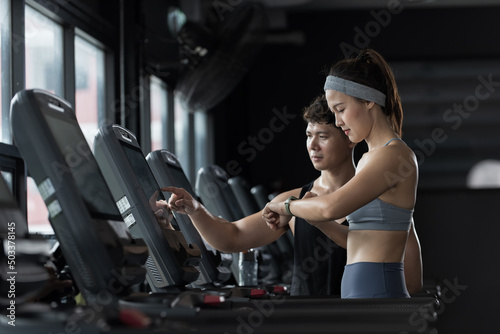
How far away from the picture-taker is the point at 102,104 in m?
4.47

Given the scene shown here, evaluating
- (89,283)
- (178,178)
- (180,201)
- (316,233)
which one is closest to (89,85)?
(178,178)

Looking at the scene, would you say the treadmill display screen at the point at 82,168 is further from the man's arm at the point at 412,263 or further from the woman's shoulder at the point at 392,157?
the man's arm at the point at 412,263

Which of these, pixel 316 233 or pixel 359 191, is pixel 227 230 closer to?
pixel 316 233

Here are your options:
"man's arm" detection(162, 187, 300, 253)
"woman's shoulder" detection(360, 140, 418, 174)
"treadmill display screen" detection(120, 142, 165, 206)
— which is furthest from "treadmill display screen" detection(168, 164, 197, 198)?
"woman's shoulder" detection(360, 140, 418, 174)

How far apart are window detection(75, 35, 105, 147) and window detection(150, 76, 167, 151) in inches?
36.3

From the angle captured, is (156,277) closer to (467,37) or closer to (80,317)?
(80,317)

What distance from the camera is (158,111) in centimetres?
589

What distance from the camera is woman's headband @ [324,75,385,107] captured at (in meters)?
2.04

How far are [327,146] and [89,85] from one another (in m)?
1.96

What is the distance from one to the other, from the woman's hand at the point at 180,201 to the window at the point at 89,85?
5.51 ft

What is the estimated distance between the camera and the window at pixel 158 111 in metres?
5.54

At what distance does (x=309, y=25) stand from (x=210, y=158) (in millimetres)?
1814

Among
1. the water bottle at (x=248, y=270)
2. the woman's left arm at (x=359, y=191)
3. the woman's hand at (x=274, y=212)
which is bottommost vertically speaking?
the water bottle at (x=248, y=270)

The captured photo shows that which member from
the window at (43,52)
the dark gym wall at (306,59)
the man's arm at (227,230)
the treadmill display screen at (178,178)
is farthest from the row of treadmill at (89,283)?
the dark gym wall at (306,59)
